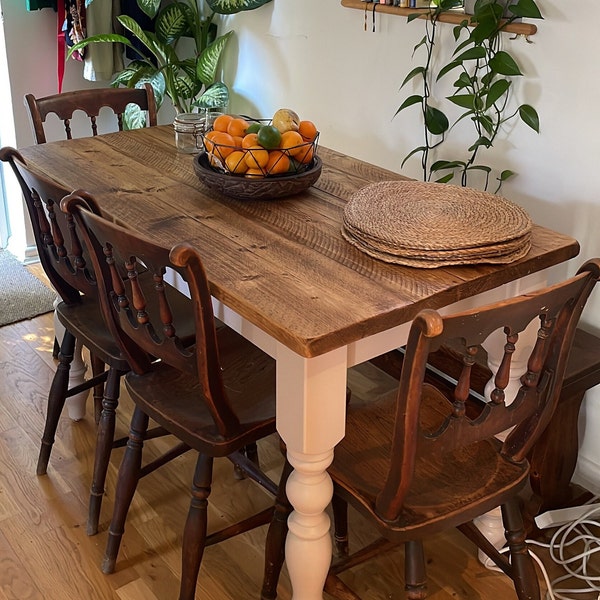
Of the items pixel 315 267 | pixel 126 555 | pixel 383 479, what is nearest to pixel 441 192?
pixel 315 267

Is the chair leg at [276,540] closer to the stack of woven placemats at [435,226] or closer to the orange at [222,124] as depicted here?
the stack of woven placemats at [435,226]

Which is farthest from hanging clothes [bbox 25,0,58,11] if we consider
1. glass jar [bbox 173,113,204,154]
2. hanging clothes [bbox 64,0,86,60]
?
glass jar [bbox 173,113,204,154]

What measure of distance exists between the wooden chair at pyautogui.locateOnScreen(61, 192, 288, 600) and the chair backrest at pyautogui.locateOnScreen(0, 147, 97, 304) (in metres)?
0.12

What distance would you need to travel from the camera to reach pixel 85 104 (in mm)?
2529

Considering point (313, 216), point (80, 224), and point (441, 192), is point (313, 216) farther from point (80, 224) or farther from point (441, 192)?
point (80, 224)

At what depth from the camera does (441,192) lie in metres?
1.79

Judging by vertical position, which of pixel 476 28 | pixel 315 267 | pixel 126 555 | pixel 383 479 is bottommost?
pixel 126 555

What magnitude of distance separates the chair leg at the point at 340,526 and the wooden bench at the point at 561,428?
0.44 m

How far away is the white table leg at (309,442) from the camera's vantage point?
1383 mm

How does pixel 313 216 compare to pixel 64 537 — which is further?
pixel 64 537

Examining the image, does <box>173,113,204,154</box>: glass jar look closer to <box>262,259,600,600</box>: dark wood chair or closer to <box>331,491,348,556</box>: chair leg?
<box>262,259,600,600</box>: dark wood chair

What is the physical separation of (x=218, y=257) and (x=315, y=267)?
0.19 m

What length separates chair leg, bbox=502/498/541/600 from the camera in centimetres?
161

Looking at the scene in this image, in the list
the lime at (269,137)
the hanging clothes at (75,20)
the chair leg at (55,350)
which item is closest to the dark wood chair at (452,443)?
the lime at (269,137)
